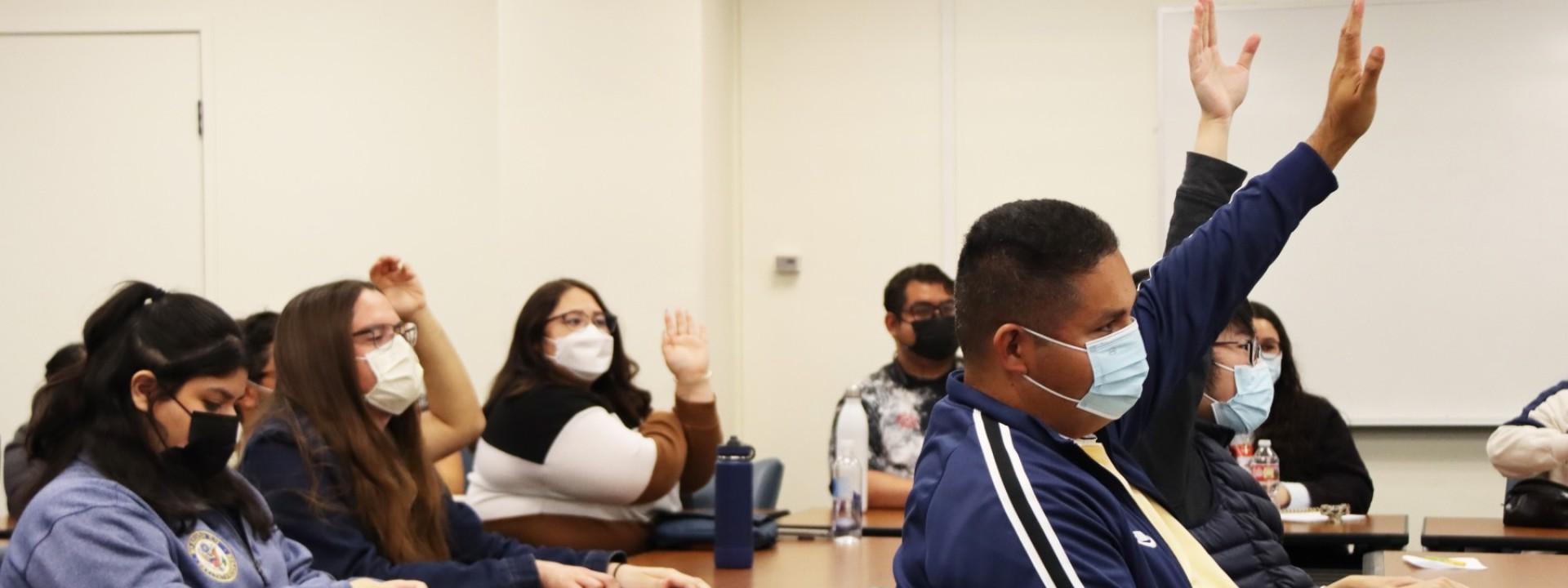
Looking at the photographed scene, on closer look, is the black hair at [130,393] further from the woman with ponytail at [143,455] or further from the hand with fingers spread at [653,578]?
the hand with fingers spread at [653,578]

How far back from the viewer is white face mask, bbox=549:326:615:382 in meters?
3.67

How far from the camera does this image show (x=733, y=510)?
3.03 m

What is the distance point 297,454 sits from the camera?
9.15 feet

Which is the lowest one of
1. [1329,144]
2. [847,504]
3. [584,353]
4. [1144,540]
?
[847,504]

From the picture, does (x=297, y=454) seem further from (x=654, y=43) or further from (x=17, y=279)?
(x=17, y=279)

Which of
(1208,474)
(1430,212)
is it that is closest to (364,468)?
(1208,474)

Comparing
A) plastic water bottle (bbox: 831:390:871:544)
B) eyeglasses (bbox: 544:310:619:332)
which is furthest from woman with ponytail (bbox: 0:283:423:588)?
plastic water bottle (bbox: 831:390:871:544)

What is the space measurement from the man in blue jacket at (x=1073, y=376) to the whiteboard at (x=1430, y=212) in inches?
146

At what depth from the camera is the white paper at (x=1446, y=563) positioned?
2941 mm

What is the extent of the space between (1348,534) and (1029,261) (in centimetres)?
237

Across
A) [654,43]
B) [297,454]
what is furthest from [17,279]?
[297,454]

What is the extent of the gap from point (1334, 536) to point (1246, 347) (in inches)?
31.2

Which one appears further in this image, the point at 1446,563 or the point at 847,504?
the point at 847,504

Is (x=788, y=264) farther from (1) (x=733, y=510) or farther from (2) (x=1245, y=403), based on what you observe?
(2) (x=1245, y=403)
